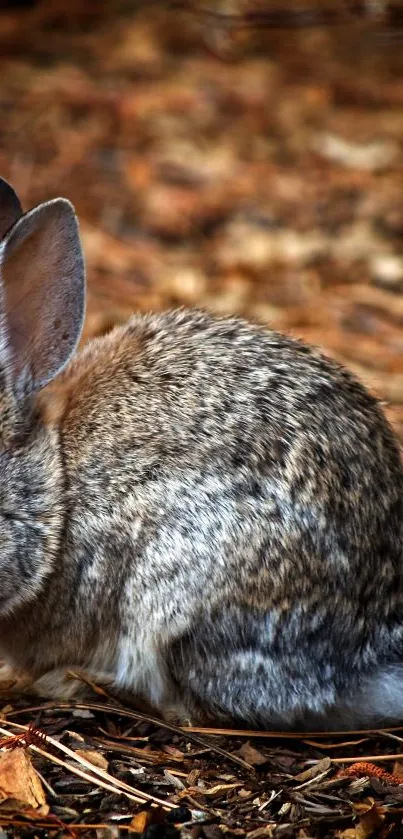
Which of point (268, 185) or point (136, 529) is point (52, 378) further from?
point (268, 185)

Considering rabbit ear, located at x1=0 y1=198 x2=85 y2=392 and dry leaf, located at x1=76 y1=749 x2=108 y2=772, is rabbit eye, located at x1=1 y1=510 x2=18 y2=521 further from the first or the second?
dry leaf, located at x1=76 y1=749 x2=108 y2=772

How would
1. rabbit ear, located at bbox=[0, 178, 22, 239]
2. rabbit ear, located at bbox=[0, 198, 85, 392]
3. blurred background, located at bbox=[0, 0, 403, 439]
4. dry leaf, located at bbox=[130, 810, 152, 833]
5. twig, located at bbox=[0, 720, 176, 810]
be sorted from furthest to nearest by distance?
1. blurred background, located at bbox=[0, 0, 403, 439]
2. rabbit ear, located at bbox=[0, 178, 22, 239]
3. rabbit ear, located at bbox=[0, 198, 85, 392]
4. twig, located at bbox=[0, 720, 176, 810]
5. dry leaf, located at bbox=[130, 810, 152, 833]

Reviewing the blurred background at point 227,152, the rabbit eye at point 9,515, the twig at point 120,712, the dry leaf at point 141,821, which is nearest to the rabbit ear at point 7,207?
the rabbit eye at point 9,515

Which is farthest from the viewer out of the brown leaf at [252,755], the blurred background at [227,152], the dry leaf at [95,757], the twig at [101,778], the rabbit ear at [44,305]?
the blurred background at [227,152]

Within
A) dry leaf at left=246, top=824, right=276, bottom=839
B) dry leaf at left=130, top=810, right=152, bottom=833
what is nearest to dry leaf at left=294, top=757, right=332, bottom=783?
dry leaf at left=246, top=824, right=276, bottom=839

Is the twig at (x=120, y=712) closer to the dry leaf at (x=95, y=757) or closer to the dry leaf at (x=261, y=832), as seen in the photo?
the dry leaf at (x=95, y=757)

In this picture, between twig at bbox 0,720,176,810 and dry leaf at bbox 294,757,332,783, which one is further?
dry leaf at bbox 294,757,332,783

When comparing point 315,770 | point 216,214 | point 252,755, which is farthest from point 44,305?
point 216,214
